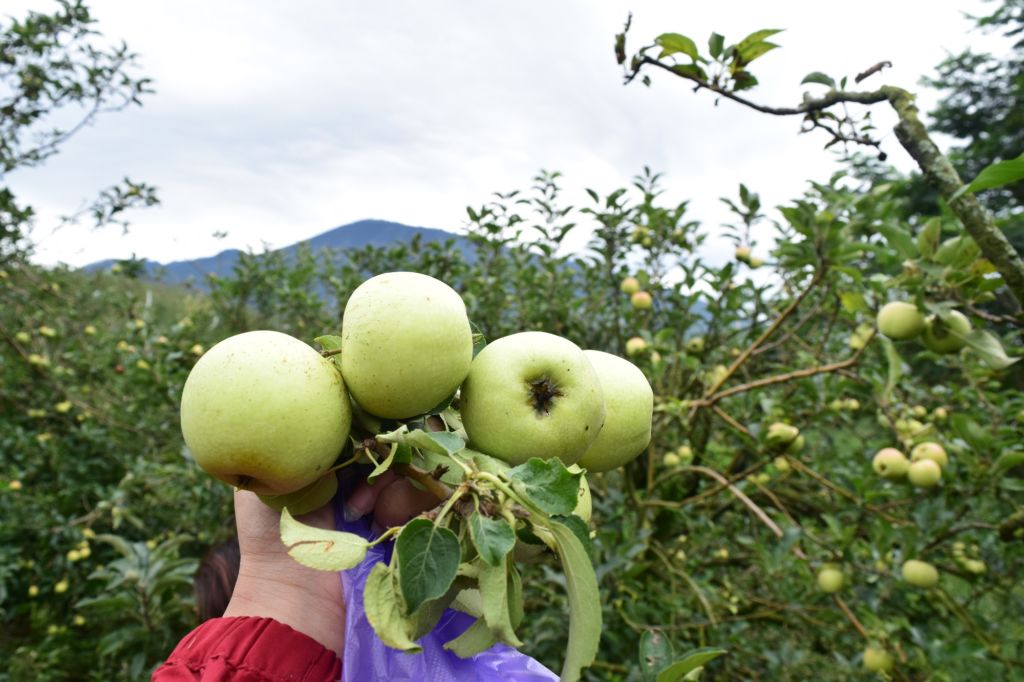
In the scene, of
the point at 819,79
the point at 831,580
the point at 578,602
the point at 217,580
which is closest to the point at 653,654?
the point at 578,602

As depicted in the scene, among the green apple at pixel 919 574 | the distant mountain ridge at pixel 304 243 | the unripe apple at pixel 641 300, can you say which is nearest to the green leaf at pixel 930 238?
the green apple at pixel 919 574

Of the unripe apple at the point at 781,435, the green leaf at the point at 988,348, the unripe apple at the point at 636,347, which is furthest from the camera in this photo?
the unripe apple at the point at 636,347

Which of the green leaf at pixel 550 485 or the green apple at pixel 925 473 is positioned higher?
the green leaf at pixel 550 485

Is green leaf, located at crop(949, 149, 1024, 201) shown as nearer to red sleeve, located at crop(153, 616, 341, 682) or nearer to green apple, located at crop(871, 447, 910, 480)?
red sleeve, located at crop(153, 616, 341, 682)

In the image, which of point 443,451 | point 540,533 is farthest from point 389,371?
point 540,533

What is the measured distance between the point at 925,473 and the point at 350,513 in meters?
2.12

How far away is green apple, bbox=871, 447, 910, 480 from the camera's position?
2398mm

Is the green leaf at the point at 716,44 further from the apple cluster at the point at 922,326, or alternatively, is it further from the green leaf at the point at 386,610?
the green leaf at the point at 386,610

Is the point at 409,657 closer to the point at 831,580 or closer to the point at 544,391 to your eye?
the point at 544,391

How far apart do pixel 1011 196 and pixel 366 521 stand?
18.7 metres

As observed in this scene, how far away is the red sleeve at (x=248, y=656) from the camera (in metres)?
0.91

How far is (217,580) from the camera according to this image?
1915 mm

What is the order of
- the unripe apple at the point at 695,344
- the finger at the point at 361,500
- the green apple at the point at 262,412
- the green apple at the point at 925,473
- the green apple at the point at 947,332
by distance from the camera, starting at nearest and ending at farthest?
1. the green apple at the point at 262,412
2. the finger at the point at 361,500
3. the green apple at the point at 947,332
4. the green apple at the point at 925,473
5. the unripe apple at the point at 695,344

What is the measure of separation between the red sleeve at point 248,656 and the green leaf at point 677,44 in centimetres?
144
